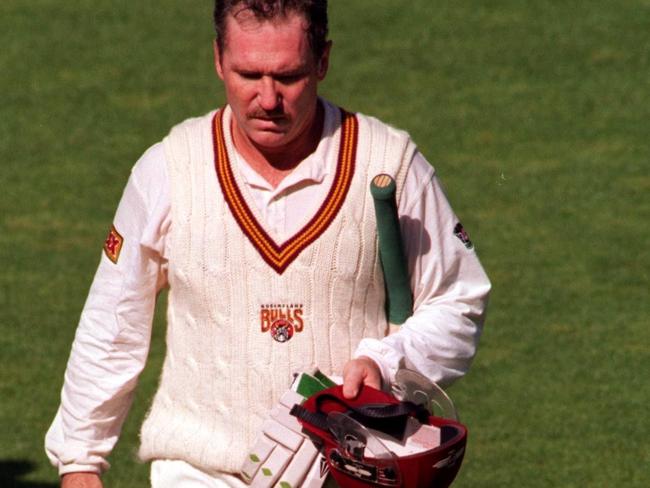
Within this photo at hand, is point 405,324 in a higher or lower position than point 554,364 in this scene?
higher

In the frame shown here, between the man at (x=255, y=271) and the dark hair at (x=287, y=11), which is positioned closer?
the dark hair at (x=287, y=11)

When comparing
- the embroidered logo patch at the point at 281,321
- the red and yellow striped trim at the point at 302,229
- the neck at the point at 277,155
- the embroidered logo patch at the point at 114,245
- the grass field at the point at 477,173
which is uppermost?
the neck at the point at 277,155

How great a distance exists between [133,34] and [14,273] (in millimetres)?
4558

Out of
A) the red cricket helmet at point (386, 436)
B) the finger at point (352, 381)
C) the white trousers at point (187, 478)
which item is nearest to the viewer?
the red cricket helmet at point (386, 436)

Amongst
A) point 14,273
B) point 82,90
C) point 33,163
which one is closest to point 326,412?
point 14,273

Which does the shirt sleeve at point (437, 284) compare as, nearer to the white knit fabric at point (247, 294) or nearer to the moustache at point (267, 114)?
the white knit fabric at point (247, 294)

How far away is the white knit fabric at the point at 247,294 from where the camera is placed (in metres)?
5.16

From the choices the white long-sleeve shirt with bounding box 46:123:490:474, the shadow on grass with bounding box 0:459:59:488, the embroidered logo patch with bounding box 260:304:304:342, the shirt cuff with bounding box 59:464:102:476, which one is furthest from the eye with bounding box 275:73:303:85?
the shadow on grass with bounding box 0:459:59:488

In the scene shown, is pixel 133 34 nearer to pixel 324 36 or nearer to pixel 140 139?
pixel 140 139

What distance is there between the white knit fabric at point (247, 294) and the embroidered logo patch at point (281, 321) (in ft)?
0.06

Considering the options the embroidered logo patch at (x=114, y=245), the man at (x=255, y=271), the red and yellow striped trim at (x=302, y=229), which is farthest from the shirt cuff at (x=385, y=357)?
the embroidered logo patch at (x=114, y=245)

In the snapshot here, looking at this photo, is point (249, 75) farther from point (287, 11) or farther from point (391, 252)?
point (391, 252)

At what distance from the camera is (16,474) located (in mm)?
8812

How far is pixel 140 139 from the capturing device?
1387 centimetres
